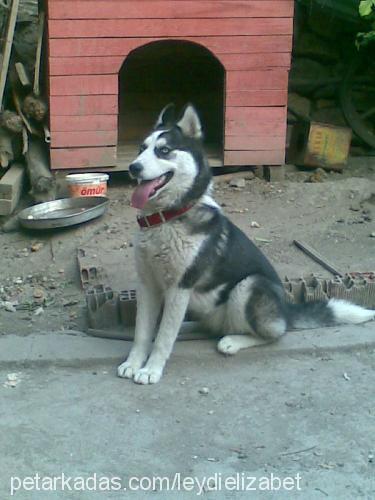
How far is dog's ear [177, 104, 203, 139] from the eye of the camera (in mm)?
4113

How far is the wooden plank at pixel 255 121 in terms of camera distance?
22.3 ft

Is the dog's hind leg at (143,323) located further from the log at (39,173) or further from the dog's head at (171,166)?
the log at (39,173)

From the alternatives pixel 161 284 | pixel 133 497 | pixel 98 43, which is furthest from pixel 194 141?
pixel 98 43

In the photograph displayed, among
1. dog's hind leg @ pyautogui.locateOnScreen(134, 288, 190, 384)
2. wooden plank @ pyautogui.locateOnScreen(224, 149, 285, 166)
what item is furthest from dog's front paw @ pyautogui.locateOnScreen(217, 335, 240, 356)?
wooden plank @ pyautogui.locateOnScreen(224, 149, 285, 166)

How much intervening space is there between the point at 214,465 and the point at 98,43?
4070mm

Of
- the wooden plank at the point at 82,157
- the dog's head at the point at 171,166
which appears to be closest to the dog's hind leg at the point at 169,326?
the dog's head at the point at 171,166

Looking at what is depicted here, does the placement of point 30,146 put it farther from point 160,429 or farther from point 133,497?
point 133,497

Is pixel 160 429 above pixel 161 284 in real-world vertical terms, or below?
below

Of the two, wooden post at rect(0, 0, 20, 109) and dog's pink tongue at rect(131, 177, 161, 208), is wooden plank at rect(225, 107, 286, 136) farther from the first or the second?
dog's pink tongue at rect(131, 177, 161, 208)

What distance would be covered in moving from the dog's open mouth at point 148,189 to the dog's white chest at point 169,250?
0.20 metres

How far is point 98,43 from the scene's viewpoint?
645 centimetres

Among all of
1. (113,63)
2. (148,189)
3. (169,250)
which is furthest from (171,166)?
(113,63)

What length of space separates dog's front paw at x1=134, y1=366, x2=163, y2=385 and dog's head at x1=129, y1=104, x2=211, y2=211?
806 mm

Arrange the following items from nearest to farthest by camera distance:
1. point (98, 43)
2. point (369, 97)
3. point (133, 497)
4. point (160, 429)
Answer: point (133, 497) < point (160, 429) < point (98, 43) < point (369, 97)
